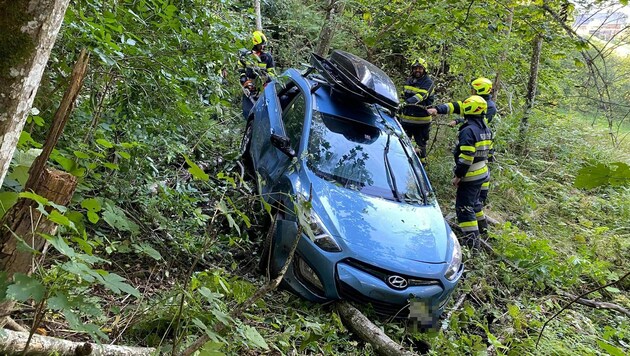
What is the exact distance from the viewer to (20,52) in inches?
51.5

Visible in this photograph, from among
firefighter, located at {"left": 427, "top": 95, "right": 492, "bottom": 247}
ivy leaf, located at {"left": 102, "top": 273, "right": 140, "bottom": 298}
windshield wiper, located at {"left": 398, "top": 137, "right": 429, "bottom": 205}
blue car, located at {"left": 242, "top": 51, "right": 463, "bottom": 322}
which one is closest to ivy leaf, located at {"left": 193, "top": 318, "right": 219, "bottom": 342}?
ivy leaf, located at {"left": 102, "top": 273, "right": 140, "bottom": 298}

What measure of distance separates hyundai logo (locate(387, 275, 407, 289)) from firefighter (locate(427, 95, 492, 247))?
2.22 m

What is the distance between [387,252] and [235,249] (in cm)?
142

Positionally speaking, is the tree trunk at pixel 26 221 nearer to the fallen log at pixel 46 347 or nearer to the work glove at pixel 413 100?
the fallen log at pixel 46 347

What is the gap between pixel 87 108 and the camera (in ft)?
11.2

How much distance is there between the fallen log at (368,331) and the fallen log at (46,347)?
1.71 m

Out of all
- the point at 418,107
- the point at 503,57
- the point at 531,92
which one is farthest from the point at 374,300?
the point at 531,92

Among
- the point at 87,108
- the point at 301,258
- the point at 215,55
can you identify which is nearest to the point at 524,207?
the point at 301,258

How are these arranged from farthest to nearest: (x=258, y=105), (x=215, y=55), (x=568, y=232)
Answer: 1. (x=568, y=232)
2. (x=258, y=105)
3. (x=215, y=55)

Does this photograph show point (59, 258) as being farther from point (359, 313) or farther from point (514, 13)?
point (514, 13)

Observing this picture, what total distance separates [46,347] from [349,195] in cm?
261

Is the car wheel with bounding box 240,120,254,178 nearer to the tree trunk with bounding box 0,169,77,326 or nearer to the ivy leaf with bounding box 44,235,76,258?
the tree trunk with bounding box 0,169,77,326

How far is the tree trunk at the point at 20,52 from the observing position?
4.19 feet

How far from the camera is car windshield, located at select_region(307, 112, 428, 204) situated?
4.22 metres
